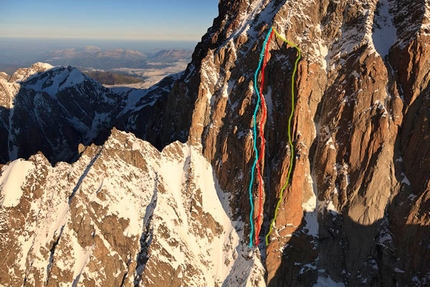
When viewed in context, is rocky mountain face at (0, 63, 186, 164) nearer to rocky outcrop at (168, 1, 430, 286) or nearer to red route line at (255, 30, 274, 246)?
red route line at (255, 30, 274, 246)

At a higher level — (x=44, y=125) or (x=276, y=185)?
(x=276, y=185)

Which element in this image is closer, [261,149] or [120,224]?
[120,224]

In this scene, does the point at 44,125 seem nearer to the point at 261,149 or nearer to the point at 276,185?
the point at 261,149

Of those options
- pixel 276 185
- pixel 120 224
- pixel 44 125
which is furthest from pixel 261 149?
pixel 44 125

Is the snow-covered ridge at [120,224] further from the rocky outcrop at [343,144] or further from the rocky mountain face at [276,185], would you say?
the rocky outcrop at [343,144]

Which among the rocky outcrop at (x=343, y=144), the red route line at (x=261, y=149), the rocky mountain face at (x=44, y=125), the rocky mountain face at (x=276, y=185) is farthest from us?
the rocky mountain face at (x=44, y=125)

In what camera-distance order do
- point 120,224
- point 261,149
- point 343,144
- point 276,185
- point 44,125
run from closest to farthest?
1. point 120,224
2. point 276,185
3. point 343,144
4. point 261,149
5. point 44,125

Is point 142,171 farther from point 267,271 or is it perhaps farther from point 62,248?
point 267,271

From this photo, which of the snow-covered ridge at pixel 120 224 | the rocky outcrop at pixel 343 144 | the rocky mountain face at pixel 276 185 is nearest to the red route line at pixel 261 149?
the rocky mountain face at pixel 276 185
